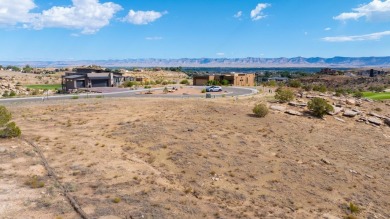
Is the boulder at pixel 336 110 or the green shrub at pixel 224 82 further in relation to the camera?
the green shrub at pixel 224 82

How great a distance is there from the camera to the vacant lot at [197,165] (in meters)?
15.8

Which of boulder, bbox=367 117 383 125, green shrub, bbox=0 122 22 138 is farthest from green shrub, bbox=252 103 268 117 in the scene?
green shrub, bbox=0 122 22 138

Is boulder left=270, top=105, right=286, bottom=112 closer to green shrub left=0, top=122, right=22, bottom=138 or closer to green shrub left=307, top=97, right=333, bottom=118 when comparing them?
green shrub left=307, top=97, right=333, bottom=118

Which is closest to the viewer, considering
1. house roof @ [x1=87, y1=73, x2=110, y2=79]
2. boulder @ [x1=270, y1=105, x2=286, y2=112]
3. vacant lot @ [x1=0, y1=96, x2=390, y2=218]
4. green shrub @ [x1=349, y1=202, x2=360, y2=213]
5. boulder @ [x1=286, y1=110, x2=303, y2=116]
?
vacant lot @ [x1=0, y1=96, x2=390, y2=218]

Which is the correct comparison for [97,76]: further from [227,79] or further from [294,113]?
[294,113]

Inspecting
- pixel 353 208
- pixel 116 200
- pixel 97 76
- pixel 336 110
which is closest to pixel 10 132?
pixel 116 200

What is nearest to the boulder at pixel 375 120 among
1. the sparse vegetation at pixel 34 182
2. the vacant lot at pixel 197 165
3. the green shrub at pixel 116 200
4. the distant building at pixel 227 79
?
the vacant lot at pixel 197 165

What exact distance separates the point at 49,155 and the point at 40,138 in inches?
169

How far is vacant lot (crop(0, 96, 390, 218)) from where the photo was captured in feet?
51.8

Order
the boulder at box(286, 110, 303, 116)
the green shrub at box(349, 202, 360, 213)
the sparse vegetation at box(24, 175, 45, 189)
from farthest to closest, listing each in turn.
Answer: the boulder at box(286, 110, 303, 116), the green shrub at box(349, 202, 360, 213), the sparse vegetation at box(24, 175, 45, 189)

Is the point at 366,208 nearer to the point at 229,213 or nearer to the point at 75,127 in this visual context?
the point at 229,213

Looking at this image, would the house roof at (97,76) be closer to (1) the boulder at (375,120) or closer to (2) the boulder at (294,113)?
(2) the boulder at (294,113)

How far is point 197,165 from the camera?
20.9m

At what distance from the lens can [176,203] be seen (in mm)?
15844
